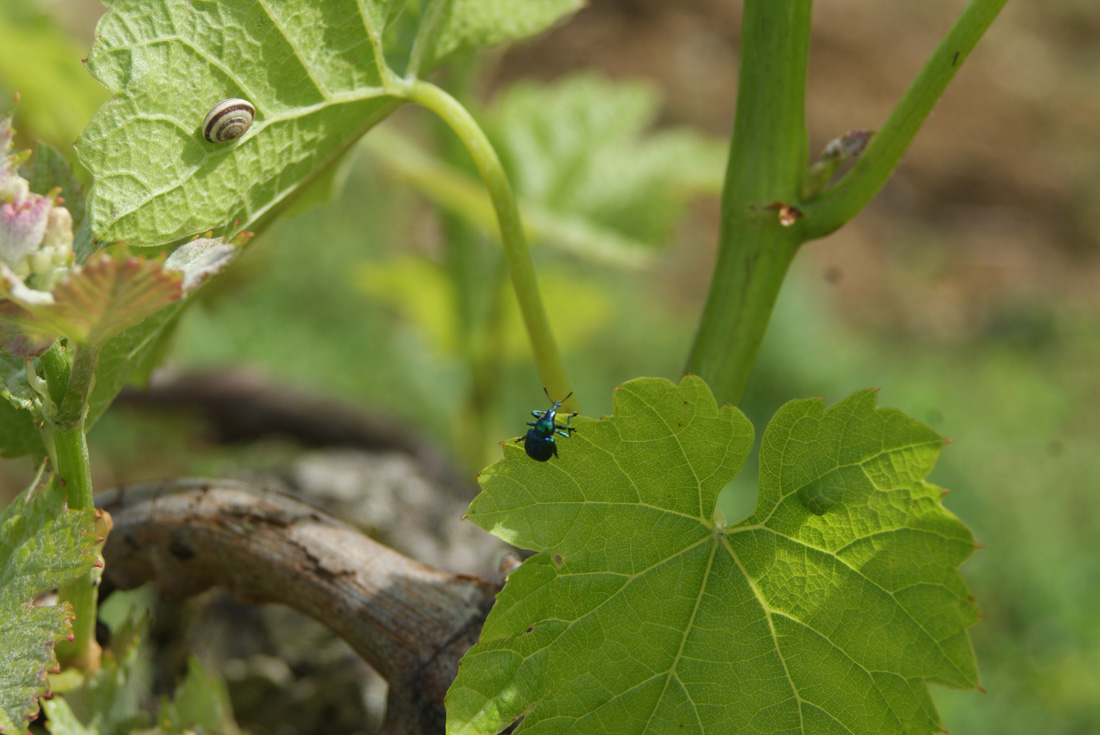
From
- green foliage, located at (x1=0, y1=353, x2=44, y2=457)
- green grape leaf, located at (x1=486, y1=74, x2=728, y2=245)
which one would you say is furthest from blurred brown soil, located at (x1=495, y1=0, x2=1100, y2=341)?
green foliage, located at (x1=0, y1=353, x2=44, y2=457)

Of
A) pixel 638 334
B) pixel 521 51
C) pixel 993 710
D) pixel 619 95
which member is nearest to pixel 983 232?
pixel 638 334

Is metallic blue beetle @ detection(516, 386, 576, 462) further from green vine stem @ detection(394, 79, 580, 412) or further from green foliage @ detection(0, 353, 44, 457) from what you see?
green foliage @ detection(0, 353, 44, 457)

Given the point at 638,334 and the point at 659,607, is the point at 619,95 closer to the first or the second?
the point at 659,607

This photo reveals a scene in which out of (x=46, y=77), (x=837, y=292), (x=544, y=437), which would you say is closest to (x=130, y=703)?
(x=544, y=437)

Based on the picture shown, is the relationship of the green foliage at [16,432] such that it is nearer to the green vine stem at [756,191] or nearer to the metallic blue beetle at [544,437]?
the metallic blue beetle at [544,437]

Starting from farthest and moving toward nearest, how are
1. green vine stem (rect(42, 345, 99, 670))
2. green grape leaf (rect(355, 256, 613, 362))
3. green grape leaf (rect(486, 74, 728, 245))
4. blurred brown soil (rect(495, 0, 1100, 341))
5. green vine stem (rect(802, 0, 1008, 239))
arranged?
blurred brown soil (rect(495, 0, 1100, 341)), green grape leaf (rect(355, 256, 613, 362)), green grape leaf (rect(486, 74, 728, 245)), green vine stem (rect(802, 0, 1008, 239)), green vine stem (rect(42, 345, 99, 670))

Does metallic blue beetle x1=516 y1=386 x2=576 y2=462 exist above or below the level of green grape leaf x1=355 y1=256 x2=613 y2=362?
below

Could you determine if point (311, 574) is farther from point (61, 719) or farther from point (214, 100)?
point (214, 100)
